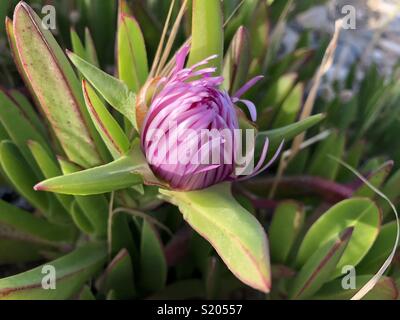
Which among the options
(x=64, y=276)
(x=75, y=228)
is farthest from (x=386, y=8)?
(x=64, y=276)

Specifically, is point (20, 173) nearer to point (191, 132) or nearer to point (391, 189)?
point (191, 132)

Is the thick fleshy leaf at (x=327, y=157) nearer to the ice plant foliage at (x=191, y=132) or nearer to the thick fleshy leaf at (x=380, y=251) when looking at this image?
the thick fleshy leaf at (x=380, y=251)

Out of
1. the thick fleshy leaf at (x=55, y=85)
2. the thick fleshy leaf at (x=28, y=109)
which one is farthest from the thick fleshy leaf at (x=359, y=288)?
the thick fleshy leaf at (x=28, y=109)

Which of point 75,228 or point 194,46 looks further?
point 75,228

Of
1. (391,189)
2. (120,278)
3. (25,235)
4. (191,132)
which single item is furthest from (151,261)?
(391,189)

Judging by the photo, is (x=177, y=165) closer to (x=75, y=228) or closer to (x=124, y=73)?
(x=124, y=73)

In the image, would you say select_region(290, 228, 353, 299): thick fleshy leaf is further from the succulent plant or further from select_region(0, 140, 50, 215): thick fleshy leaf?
select_region(0, 140, 50, 215): thick fleshy leaf
